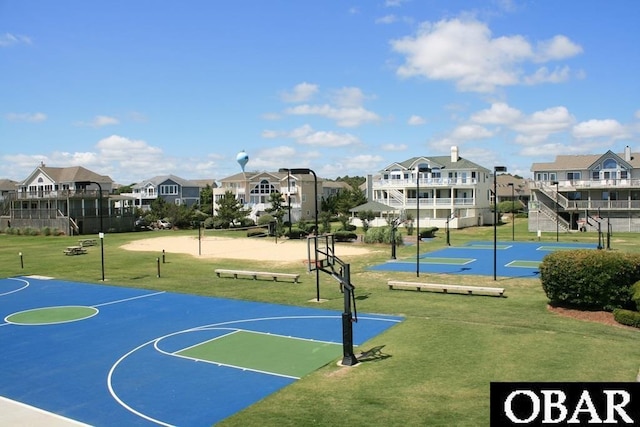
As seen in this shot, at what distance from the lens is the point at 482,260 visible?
122ft

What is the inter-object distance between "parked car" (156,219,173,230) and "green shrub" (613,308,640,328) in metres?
63.6

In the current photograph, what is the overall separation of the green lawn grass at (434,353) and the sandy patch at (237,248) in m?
10.3

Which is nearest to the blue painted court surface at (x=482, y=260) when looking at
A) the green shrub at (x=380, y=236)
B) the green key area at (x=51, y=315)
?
the green shrub at (x=380, y=236)

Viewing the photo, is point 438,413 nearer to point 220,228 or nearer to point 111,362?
point 111,362

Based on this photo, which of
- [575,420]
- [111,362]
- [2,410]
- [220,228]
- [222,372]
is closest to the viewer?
[575,420]

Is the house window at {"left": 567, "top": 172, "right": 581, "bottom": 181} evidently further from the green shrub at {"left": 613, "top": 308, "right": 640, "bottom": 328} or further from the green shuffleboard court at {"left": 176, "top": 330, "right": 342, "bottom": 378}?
the green shuffleboard court at {"left": 176, "top": 330, "right": 342, "bottom": 378}

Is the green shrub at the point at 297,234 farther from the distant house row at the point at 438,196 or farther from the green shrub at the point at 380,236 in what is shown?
the green shrub at the point at 380,236

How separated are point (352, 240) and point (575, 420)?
43.5 m

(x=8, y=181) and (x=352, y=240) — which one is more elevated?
(x=8, y=181)

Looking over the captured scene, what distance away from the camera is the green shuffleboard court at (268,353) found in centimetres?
1502

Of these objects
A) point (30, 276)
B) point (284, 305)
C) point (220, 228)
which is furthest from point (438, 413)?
point (220, 228)

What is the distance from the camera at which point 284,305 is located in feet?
77.3

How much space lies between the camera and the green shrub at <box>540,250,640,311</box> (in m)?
19.3

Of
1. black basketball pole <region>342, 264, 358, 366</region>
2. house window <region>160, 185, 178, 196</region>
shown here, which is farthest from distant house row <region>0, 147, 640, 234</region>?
black basketball pole <region>342, 264, 358, 366</region>
